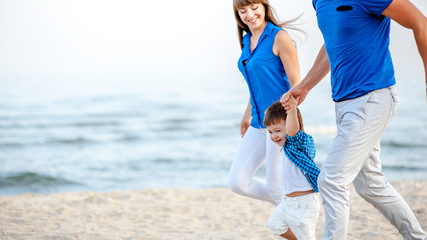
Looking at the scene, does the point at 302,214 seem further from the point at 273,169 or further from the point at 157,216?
the point at 157,216

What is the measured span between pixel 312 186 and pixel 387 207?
0.48 metres

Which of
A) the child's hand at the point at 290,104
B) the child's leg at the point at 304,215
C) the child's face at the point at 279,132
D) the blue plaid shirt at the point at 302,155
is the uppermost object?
the child's hand at the point at 290,104

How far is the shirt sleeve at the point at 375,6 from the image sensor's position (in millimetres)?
2543

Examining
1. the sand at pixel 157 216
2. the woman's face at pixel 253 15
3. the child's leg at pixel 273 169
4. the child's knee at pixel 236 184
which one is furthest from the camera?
the sand at pixel 157 216

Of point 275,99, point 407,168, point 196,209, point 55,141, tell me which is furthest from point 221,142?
point 275,99

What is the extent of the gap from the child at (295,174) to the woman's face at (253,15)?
73 cm

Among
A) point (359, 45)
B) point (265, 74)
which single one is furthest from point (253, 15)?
point (359, 45)

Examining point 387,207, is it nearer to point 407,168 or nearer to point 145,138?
point 407,168

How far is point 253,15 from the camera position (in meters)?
3.44

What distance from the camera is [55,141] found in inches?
600

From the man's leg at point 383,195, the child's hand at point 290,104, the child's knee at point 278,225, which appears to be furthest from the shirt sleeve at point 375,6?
the child's knee at point 278,225

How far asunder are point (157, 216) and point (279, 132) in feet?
9.14

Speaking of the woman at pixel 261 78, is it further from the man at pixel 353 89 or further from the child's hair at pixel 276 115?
the man at pixel 353 89

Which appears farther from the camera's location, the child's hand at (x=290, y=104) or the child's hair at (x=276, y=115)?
the child's hair at (x=276, y=115)
